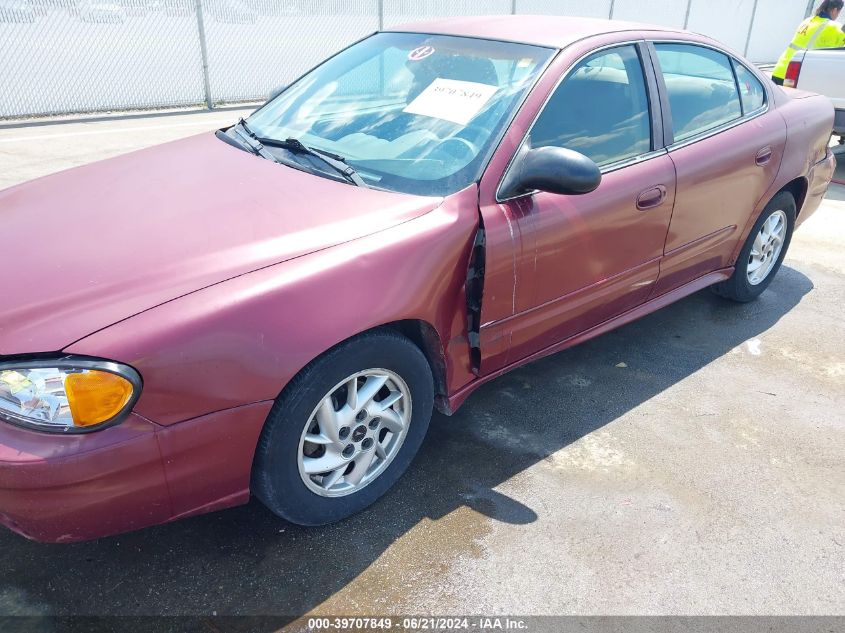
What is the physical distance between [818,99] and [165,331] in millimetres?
4246

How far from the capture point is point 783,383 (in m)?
3.61

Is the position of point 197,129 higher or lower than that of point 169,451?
lower

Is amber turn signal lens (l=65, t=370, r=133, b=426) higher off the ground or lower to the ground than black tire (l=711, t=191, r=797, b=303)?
higher

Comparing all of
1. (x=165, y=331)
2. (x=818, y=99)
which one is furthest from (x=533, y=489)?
(x=818, y=99)

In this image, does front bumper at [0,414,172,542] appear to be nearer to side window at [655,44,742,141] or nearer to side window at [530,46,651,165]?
side window at [530,46,651,165]

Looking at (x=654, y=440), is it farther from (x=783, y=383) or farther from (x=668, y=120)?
(x=668, y=120)

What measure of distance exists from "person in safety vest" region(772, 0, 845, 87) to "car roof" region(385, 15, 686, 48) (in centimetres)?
591

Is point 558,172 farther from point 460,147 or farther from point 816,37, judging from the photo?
point 816,37

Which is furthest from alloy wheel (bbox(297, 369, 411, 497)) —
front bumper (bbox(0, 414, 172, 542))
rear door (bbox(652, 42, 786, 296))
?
rear door (bbox(652, 42, 786, 296))

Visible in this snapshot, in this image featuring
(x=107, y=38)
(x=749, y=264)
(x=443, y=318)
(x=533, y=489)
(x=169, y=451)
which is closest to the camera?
(x=169, y=451)

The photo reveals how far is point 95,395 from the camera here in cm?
183

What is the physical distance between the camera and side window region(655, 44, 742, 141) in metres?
3.39

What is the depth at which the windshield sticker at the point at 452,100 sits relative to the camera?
9.20ft

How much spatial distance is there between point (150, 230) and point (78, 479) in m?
0.87
